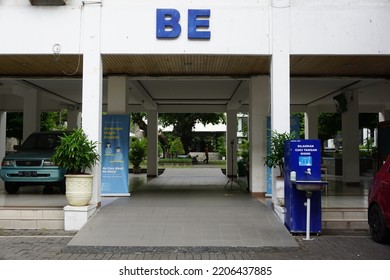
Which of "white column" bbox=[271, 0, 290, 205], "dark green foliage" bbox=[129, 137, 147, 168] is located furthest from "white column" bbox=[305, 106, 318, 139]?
"white column" bbox=[271, 0, 290, 205]

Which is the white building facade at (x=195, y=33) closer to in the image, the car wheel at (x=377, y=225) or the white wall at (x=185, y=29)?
the white wall at (x=185, y=29)

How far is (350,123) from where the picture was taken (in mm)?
15492

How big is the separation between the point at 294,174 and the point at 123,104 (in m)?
6.04

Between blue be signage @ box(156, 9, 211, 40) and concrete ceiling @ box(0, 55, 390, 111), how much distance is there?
0.68m

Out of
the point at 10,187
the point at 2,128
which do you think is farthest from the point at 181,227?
the point at 2,128

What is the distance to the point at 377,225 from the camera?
285 inches

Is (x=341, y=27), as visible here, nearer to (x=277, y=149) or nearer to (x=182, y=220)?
(x=277, y=149)

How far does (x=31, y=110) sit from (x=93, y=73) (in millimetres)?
7676

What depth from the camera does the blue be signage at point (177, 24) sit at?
8938mm

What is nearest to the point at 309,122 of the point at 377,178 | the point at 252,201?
the point at 252,201

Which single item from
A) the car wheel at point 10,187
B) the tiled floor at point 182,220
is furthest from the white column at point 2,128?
the tiled floor at point 182,220

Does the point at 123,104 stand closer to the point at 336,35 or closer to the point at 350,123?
the point at 336,35

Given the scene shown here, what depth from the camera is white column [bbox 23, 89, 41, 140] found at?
1539 cm

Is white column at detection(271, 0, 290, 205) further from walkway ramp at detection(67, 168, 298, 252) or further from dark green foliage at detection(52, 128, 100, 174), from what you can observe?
dark green foliage at detection(52, 128, 100, 174)
